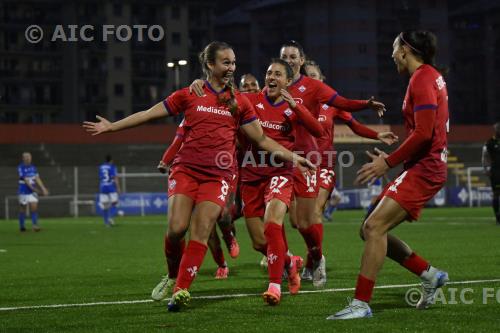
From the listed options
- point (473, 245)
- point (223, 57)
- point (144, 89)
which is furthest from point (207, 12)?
point (223, 57)

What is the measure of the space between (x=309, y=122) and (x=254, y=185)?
3.08 feet

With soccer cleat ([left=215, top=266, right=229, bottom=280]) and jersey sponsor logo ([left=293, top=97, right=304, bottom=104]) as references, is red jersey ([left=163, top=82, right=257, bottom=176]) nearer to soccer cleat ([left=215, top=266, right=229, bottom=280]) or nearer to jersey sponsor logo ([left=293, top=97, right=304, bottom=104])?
jersey sponsor logo ([left=293, top=97, right=304, bottom=104])

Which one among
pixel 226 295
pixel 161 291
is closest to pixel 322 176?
pixel 226 295

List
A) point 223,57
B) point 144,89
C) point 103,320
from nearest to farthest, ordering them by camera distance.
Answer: point 103,320
point 223,57
point 144,89

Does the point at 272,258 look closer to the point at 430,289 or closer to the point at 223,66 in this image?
the point at 430,289

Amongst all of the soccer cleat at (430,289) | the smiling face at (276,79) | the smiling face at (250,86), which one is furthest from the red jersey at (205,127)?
the smiling face at (250,86)

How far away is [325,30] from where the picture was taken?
116938 mm

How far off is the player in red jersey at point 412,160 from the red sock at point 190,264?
150cm

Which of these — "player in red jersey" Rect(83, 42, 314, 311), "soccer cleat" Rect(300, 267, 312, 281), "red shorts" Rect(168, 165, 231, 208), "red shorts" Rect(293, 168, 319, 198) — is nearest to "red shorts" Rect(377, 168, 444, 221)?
"player in red jersey" Rect(83, 42, 314, 311)

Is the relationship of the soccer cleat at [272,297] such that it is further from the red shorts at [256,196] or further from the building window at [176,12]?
the building window at [176,12]

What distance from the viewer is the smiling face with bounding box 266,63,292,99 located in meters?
10.4

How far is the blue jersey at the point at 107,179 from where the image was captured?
108 ft

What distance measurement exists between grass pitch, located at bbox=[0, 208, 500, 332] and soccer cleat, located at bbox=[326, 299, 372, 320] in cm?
9

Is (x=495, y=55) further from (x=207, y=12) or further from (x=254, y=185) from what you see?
(x=254, y=185)
